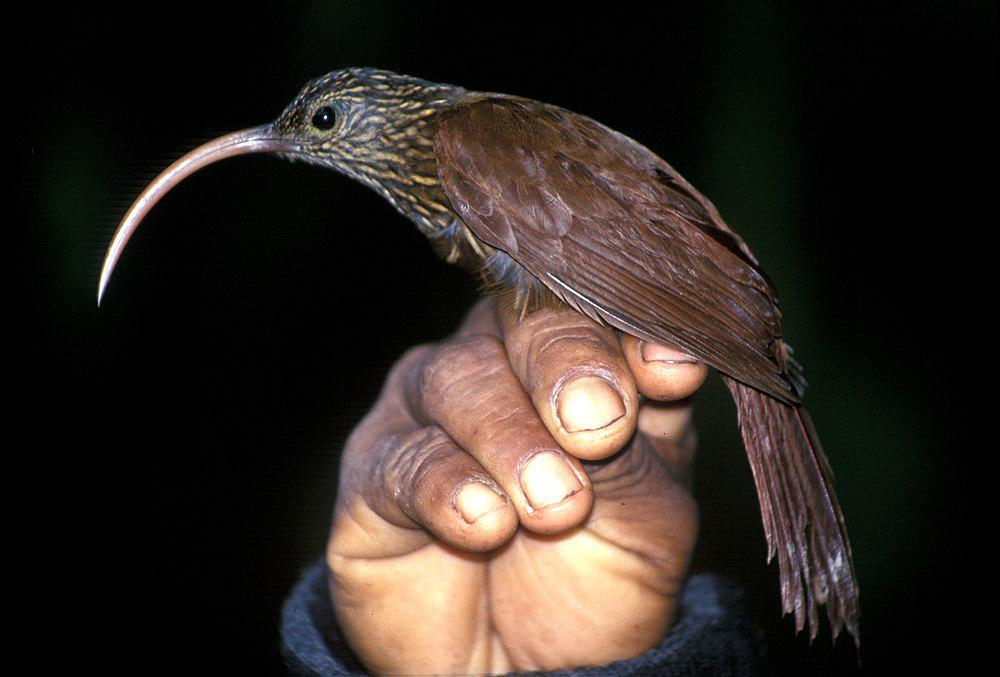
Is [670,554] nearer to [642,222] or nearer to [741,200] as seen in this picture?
[642,222]

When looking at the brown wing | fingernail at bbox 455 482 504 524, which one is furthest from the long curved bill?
fingernail at bbox 455 482 504 524

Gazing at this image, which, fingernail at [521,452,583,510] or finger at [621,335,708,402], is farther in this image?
finger at [621,335,708,402]

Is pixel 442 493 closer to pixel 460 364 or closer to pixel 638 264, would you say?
pixel 460 364

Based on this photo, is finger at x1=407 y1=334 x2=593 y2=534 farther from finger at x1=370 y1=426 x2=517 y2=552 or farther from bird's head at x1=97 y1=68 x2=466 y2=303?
bird's head at x1=97 y1=68 x2=466 y2=303

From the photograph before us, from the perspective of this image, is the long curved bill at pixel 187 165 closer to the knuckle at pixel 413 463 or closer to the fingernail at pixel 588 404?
the knuckle at pixel 413 463

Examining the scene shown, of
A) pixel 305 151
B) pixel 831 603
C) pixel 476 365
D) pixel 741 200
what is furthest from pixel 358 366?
pixel 831 603

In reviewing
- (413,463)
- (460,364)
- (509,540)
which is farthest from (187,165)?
A: (509,540)
